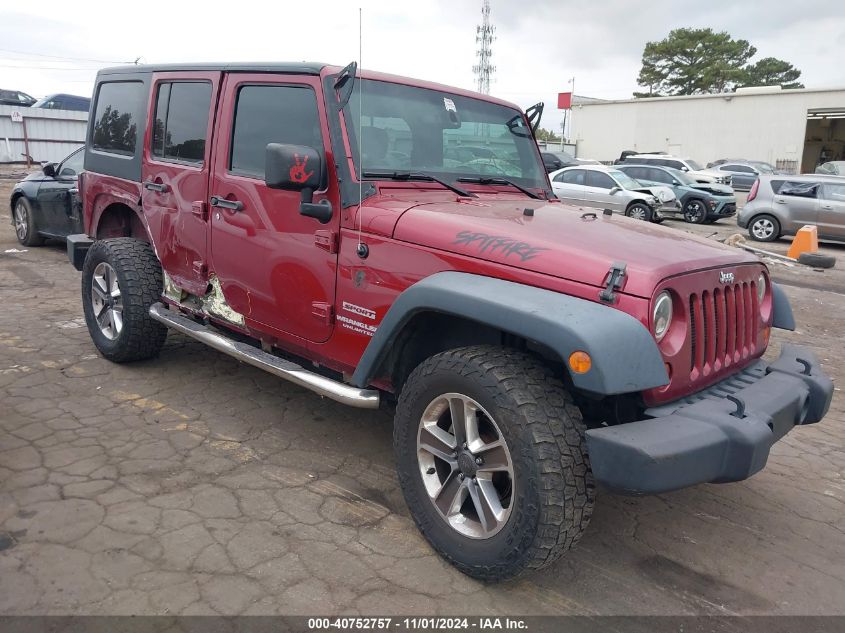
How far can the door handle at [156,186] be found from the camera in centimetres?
439

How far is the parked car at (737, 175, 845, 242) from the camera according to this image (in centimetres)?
1431

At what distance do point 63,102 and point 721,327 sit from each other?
3414cm

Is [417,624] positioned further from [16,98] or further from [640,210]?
[16,98]

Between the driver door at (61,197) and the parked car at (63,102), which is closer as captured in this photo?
the driver door at (61,197)

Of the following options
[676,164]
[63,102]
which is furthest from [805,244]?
[63,102]

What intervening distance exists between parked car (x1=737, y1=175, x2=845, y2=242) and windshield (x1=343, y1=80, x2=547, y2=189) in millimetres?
12638

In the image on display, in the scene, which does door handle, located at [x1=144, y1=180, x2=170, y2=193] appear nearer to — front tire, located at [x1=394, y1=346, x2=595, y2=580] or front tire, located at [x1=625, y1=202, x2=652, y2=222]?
front tire, located at [x1=394, y1=346, x2=595, y2=580]

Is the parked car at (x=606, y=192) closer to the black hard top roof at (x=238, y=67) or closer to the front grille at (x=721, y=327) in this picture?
the black hard top roof at (x=238, y=67)

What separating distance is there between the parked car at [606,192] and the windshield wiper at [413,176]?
12.7m

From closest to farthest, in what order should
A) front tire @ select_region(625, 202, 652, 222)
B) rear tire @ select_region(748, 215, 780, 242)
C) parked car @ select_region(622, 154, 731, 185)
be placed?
rear tire @ select_region(748, 215, 780, 242)
front tire @ select_region(625, 202, 652, 222)
parked car @ select_region(622, 154, 731, 185)

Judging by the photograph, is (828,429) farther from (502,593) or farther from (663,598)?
(502,593)

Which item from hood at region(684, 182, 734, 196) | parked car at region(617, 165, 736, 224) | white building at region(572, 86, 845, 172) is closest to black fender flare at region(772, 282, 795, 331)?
parked car at region(617, 165, 736, 224)

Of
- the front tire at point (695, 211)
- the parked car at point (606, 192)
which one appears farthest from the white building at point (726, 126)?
the parked car at point (606, 192)

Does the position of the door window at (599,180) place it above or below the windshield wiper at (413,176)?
above
